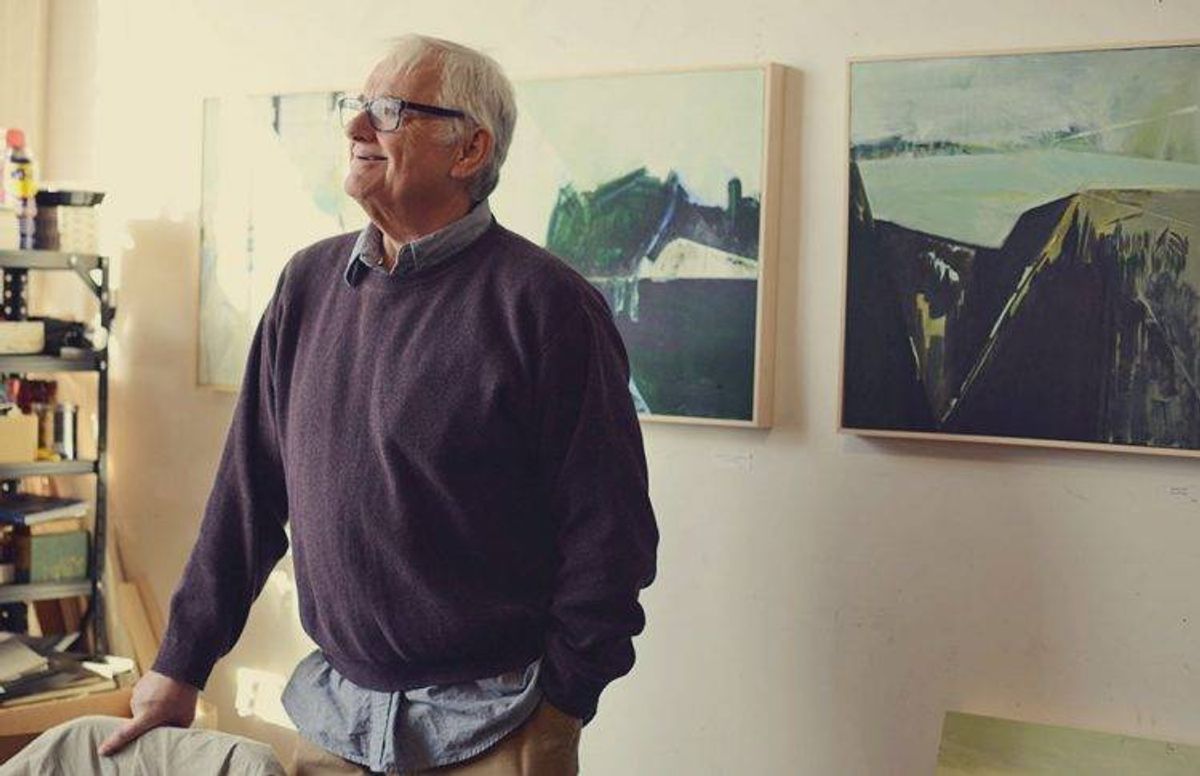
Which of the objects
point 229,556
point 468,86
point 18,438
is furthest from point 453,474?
point 18,438

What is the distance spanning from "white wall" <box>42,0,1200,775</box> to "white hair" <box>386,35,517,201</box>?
0.72m

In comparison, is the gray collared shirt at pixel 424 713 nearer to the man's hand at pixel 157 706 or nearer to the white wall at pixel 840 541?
the man's hand at pixel 157 706

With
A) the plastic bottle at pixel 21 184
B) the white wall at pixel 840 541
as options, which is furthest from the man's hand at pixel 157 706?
the plastic bottle at pixel 21 184

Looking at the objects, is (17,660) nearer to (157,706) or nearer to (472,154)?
(157,706)

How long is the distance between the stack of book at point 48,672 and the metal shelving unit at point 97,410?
0.36ft

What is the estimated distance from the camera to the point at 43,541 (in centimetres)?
347

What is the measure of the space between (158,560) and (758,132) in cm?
186

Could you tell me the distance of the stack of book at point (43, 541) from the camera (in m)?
3.46

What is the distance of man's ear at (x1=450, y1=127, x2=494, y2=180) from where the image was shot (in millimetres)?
2082

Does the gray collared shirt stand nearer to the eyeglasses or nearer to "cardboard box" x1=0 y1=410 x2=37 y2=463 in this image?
the eyeglasses

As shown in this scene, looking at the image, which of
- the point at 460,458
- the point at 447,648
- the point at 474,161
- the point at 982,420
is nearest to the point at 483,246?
the point at 474,161

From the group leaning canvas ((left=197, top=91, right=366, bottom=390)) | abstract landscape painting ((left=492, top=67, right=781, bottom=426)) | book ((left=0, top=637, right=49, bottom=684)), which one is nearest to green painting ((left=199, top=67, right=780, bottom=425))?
abstract landscape painting ((left=492, top=67, right=781, bottom=426))

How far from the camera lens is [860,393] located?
2.56 meters

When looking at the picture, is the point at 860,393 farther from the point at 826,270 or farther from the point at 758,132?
the point at 758,132
